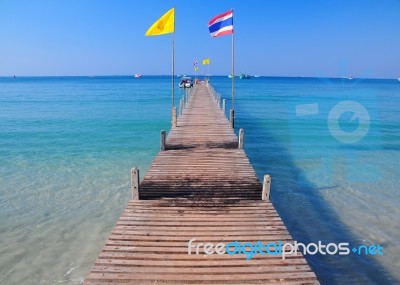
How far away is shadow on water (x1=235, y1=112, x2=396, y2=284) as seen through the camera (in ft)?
26.0

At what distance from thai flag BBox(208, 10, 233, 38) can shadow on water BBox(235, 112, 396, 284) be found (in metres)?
8.28

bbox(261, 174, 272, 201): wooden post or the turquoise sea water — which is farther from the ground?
bbox(261, 174, 272, 201): wooden post

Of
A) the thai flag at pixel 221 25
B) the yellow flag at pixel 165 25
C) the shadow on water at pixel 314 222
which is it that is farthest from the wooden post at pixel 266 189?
the thai flag at pixel 221 25

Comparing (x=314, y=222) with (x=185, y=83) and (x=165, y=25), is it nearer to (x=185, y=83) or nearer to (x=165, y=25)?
(x=165, y=25)

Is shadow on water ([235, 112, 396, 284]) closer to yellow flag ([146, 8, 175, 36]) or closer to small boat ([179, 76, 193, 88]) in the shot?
yellow flag ([146, 8, 175, 36])

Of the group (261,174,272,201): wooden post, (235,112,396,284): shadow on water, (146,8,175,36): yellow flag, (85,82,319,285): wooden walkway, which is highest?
(146,8,175,36): yellow flag

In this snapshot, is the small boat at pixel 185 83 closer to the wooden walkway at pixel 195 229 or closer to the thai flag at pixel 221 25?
the thai flag at pixel 221 25

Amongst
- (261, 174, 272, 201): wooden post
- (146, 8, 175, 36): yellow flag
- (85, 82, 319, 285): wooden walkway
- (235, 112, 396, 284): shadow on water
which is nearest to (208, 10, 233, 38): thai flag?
(146, 8, 175, 36): yellow flag

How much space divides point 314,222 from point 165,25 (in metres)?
12.7

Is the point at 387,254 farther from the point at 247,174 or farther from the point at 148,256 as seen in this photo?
the point at 148,256

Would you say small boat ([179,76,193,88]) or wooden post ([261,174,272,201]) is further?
small boat ([179,76,193,88])

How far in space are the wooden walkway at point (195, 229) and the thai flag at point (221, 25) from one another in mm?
9542

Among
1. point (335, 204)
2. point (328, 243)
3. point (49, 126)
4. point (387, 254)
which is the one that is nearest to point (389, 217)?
point (335, 204)

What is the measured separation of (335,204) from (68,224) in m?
10.8
